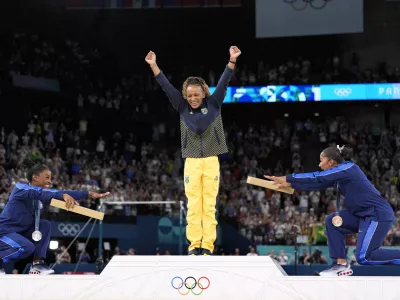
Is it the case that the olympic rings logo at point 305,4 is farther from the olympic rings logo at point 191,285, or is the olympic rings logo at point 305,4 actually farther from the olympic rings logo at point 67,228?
the olympic rings logo at point 191,285

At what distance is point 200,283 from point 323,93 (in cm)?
2221

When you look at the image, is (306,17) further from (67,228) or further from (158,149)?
(67,228)

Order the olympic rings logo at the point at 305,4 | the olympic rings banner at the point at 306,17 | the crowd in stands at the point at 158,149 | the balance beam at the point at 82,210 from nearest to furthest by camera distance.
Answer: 1. the balance beam at the point at 82,210
2. the crowd in stands at the point at 158,149
3. the olympic rings banner at the point at 306,17
4. the olympic rings logo at the point at 305,4

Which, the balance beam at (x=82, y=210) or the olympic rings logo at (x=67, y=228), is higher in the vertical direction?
the balance beam at (x=82, y=210)

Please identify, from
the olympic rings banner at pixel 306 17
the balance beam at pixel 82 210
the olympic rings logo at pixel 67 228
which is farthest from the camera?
the olympic rings banner at pixel 306 17

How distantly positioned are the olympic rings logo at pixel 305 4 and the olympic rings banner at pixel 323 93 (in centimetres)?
305

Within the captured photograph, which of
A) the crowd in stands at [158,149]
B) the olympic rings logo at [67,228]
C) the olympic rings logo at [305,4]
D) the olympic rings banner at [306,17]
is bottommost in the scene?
the olympic rings logo at [67,228]

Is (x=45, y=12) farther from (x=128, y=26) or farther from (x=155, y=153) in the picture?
(x=155, y=153)

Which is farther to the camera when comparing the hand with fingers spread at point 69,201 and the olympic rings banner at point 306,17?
the olympic rings banner at point 306,17

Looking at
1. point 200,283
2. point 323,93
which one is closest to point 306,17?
point 323,93

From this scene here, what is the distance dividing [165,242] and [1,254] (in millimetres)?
12331

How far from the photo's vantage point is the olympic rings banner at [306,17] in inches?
1090

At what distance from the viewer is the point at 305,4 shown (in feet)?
92.3

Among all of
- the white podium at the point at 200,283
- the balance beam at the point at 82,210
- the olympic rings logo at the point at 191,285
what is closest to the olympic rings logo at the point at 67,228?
the balance beam at the point at 82,210
